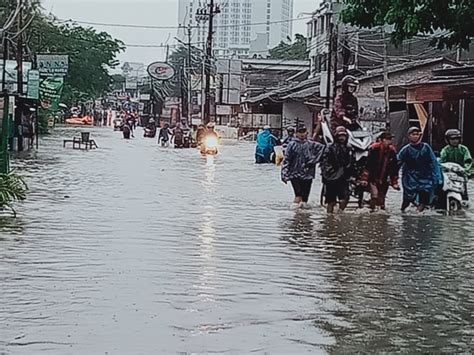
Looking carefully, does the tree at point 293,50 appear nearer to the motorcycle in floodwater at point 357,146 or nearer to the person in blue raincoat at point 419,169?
the motorcycle in floodwater at point 357,146

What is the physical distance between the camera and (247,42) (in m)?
117

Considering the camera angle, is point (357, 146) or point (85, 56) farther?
point (85, 56)

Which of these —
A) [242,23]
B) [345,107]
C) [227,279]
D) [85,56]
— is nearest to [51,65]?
[345,107]

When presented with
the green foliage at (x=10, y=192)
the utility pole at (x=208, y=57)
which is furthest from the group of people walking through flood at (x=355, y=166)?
the utility pole at (x=208, y=57)

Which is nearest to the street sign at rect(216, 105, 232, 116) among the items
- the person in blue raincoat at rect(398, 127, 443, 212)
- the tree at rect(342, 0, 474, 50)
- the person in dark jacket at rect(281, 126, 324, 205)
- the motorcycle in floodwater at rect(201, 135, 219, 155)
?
the motorcycle in floodwater at rect(201, 135, 219, 155)

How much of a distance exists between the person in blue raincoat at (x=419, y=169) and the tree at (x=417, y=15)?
2474 millimetres

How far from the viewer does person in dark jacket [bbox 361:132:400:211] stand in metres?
16.0

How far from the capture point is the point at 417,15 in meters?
12.6

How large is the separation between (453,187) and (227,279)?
8233 millimetres

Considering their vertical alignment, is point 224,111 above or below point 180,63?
below

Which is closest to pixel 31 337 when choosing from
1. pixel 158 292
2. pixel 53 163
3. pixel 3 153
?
pixel 158 292

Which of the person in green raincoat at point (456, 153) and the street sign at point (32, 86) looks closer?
the person in green raincoat at point (456, 153)

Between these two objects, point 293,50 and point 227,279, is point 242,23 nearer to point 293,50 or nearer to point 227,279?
point 293,50

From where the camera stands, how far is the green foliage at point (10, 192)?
14367mm
